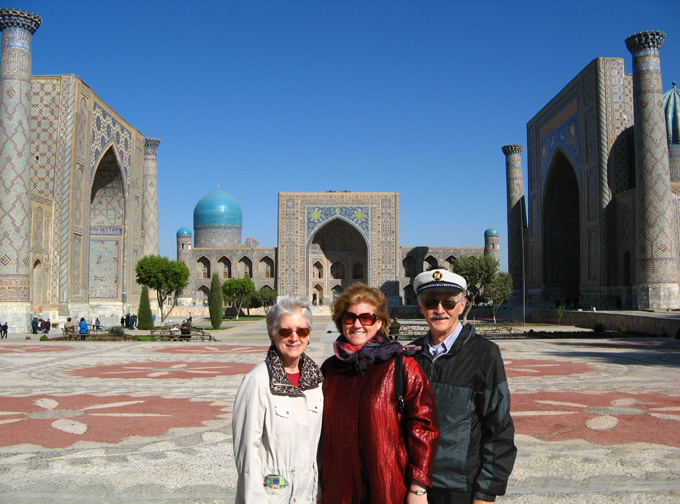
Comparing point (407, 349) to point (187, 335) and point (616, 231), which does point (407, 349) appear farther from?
point (616, 231)

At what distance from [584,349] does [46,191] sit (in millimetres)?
14497

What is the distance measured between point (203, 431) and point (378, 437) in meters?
2.89

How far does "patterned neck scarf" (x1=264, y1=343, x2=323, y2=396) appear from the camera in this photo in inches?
68.2

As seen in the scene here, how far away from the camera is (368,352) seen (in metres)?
1.70

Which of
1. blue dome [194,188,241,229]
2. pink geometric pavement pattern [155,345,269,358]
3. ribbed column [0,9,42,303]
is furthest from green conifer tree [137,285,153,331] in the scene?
blue dome [194,188,241,229]

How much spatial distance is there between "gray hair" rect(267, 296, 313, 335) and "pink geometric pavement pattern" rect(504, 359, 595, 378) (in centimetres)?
550

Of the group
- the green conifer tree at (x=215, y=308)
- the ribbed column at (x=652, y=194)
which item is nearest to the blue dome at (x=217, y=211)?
the green conifer tree at (x=215, y=308)

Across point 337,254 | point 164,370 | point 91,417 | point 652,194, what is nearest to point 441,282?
point 91,417

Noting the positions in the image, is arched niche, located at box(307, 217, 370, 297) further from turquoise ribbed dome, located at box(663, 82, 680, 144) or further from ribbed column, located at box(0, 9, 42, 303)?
ribbed column, located at box(0, 9, 42, 303)

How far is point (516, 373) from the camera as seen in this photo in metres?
7.13

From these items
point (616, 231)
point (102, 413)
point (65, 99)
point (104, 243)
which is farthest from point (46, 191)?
point (616, 231)

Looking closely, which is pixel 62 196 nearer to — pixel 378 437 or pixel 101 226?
pixel 101 226

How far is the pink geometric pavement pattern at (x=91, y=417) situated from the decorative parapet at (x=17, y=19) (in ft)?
43.2

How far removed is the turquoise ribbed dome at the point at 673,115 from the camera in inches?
835
